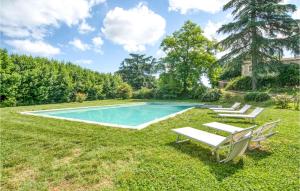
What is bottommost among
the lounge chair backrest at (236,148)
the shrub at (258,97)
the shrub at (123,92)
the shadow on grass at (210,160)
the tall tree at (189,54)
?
the shadow on grass at (210,160)

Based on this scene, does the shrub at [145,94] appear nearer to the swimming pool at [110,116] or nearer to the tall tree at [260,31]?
the swimming pool at [110,116]

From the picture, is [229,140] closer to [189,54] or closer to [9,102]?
[9,102]

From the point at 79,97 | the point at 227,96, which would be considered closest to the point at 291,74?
the point at 227,96

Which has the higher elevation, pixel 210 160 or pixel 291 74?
pixel 291 74

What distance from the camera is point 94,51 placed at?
23.0 m

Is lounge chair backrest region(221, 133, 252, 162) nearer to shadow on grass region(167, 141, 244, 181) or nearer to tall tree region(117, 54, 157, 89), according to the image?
shadow on grass region(167, 141, 244, 181)

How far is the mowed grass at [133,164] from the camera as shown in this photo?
3.75 m

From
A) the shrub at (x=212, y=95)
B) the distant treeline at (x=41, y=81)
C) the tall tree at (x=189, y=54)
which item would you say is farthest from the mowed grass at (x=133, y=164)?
the tall tree at (x=189, y=54)

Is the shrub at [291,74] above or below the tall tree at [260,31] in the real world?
below

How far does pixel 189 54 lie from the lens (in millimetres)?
26688

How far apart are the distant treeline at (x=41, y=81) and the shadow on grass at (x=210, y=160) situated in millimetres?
15191

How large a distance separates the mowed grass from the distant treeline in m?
11.1

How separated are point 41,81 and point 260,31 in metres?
21.0

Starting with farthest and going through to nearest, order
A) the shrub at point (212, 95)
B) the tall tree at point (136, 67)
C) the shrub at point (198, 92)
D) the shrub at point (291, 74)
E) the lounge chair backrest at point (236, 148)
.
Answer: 1. the tall tree at point (136, 67)
2. the shrub at point (198, 92)
3. the shrub at point (291, 74)
4. the shrub at point (212, 95)
5. the lounge chair backrest at point (236, 148)
